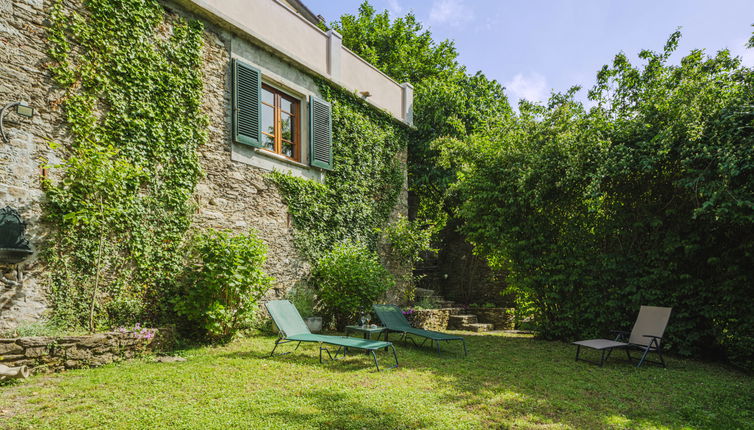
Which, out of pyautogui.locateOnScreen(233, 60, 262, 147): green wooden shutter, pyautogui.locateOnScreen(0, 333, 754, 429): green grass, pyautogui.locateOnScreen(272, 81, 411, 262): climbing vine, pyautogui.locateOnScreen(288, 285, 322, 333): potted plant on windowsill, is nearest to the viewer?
pyautogui.locateOnScreen(0, 333, 754, 429): green grass

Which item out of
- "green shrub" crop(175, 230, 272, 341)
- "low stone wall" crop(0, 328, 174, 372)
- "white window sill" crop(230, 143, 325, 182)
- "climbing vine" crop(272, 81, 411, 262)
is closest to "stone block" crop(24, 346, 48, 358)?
"low stone wall" crop(0, 328, 174, 372)

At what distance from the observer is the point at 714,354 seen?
6672 millimetres

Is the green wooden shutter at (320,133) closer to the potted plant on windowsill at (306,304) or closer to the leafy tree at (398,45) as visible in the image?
the potted plant on windowsill at (306,304)

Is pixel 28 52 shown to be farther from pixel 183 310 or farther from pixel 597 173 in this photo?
pixel 597 173

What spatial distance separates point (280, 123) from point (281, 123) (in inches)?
1.6

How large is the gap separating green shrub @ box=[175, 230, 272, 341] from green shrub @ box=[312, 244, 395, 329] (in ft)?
5.97

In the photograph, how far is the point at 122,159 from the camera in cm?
566

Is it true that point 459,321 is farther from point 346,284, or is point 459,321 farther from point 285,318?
point 285,318

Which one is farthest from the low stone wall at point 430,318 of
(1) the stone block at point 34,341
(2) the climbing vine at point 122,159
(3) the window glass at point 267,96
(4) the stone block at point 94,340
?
(1) the stone block at point 34,341

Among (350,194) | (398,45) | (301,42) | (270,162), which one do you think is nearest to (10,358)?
(270,162)

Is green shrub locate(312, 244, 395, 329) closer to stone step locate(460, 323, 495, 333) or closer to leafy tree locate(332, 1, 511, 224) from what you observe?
stone step locate(460, 323, 495, 333)

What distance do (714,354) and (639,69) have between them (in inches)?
195

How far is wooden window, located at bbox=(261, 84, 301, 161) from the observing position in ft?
26.8

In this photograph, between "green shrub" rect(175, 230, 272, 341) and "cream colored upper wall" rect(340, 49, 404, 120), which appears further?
"cream colored upper wall" rect(340, 49, 404, 120)
